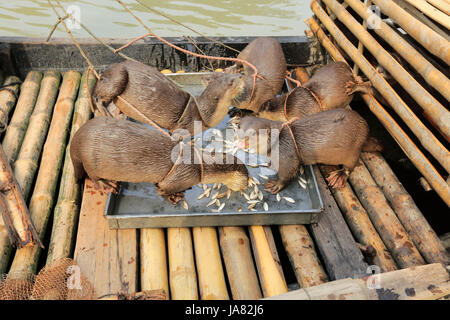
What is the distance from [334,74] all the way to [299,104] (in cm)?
43

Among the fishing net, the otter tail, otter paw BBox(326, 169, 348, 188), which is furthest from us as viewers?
the otter tail

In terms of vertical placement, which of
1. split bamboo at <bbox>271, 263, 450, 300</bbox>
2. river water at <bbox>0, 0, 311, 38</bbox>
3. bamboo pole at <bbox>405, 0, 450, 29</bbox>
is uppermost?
bamboo pole at <bbox>405, 0, 450, 29</bbox>

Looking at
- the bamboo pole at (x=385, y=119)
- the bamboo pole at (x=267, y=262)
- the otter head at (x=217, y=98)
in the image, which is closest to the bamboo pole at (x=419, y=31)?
the bamboo pole at (x=385, y=119)

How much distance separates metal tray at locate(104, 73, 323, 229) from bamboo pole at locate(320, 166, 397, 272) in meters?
0.29

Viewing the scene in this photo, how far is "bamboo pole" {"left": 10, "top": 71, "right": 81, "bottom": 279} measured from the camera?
8.42 feet

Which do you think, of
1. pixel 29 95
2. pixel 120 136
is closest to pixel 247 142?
pixel 120 136

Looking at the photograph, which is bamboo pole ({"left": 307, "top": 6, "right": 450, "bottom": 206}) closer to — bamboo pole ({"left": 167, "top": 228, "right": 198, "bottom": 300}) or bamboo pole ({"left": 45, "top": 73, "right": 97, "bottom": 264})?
bamboo pole ({"left": 167, "top": 228, "right": 198, "bottom": 300})

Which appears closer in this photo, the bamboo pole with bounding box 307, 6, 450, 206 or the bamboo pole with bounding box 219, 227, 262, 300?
the bamboo pole with bounding box 219, 227, 262, 300

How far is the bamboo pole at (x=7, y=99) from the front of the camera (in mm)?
3662

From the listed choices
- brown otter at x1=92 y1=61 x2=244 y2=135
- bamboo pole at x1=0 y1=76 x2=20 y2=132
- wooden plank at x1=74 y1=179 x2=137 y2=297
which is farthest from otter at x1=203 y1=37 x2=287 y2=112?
bamboo pole at x1=0 y1=76 x2=20 y2=132

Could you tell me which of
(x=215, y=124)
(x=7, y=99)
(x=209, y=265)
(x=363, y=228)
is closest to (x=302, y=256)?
(x=363, y=228)

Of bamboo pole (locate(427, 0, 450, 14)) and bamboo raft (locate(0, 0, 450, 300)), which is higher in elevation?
bamboo pole (locate(427, 0, 450, 14))

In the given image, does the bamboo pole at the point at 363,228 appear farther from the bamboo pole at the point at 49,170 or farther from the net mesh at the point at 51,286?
the bamboo pole at the point at 49,170
